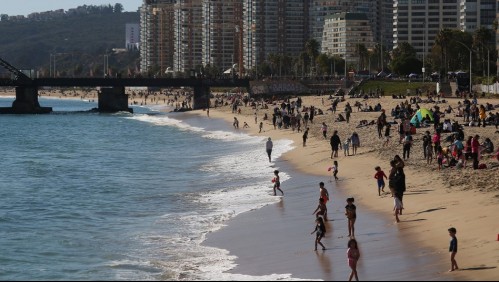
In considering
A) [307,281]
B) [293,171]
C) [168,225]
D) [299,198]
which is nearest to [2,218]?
[168,225]

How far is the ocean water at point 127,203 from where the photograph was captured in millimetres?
25922

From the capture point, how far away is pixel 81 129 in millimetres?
108688

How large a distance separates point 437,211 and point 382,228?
6.05 ft

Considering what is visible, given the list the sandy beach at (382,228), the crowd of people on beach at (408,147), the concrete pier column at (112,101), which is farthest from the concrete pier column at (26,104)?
the sandy beach at (382,228)

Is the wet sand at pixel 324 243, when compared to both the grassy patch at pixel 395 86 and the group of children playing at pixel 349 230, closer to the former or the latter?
the group of children playing at pixel 349 230

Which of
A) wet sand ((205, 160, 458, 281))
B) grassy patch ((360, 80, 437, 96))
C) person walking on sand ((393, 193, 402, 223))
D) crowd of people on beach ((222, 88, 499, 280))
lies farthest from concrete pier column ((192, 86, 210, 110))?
person walking on sand ((393, 193, 402, 223))

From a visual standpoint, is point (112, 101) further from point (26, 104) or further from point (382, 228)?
point (382, 228)

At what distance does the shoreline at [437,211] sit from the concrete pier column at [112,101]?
10431 centimetres

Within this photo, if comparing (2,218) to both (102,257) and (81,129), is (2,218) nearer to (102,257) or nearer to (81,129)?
(102,257)

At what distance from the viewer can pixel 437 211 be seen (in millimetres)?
28109

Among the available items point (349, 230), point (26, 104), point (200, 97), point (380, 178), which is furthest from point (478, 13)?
point (349, 230)

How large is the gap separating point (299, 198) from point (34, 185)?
17.4 meters

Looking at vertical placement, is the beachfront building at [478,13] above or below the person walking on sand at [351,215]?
above

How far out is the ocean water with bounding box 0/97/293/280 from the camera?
2592cm
